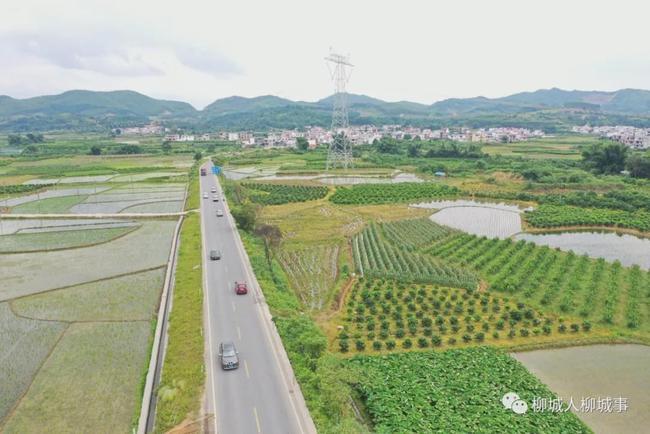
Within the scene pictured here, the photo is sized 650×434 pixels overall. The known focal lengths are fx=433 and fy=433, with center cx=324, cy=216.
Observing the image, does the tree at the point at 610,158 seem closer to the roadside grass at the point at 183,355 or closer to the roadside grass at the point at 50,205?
the roadside grass at the point at 183,355

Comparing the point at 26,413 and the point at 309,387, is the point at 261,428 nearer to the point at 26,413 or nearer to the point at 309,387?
the point at 309,387

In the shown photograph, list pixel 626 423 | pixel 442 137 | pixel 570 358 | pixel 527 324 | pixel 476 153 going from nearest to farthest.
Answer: pixel 626 423 → pixel 570 358 → pixel 527 324 → pixel 476 153 → pixel 442 137

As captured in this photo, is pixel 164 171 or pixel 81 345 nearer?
pixel 81 345

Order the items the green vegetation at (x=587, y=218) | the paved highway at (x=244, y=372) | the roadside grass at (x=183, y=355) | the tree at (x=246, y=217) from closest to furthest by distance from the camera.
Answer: the paved highway at (x=244, y=372) < the roadside grass at (x=183, y=355) < the tree at (x=246, y=217) < the green vegetation at (x=587, y=218)

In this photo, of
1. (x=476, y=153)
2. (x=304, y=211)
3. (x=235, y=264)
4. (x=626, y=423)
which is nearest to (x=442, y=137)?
(x=476, y=153)

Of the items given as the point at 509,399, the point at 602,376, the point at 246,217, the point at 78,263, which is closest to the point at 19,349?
the point at 78,263

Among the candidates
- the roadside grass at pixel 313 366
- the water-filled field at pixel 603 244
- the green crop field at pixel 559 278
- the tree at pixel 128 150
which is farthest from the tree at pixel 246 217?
the tree at pixel 128 150
